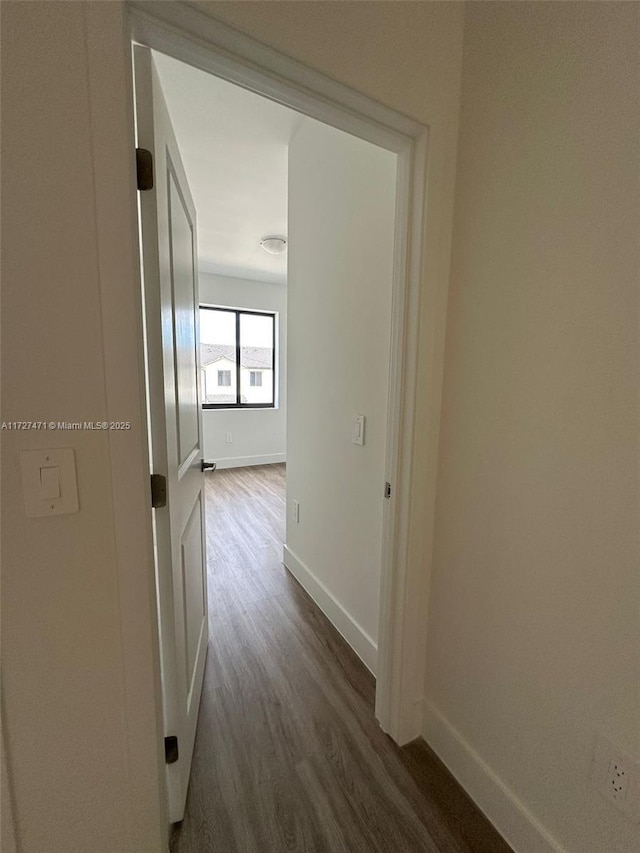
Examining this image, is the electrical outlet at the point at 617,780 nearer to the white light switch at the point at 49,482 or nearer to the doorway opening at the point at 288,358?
the doorway opening at the point at 288,358

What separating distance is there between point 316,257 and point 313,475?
1279 mm

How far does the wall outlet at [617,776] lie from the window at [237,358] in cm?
480

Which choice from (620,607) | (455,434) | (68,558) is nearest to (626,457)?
(620,607)

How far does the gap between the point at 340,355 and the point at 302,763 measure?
1.67 metres

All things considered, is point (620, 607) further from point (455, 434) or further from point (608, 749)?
point (455, 434)

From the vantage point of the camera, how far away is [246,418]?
5.20m

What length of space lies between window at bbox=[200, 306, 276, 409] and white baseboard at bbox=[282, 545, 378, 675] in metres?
3.14

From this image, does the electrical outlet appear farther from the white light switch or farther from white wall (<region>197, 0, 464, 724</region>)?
the white light switch

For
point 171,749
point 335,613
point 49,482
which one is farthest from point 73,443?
point 335,613

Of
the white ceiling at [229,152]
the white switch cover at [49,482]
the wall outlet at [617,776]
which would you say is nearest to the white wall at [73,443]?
the white switch cover at [49,482]

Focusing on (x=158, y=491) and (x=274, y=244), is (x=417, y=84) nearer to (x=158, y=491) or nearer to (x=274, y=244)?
(x=158, y=491)

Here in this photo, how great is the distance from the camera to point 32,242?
0.64 meters

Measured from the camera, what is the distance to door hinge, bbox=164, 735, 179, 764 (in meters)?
1.00

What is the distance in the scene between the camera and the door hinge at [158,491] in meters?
0.88
